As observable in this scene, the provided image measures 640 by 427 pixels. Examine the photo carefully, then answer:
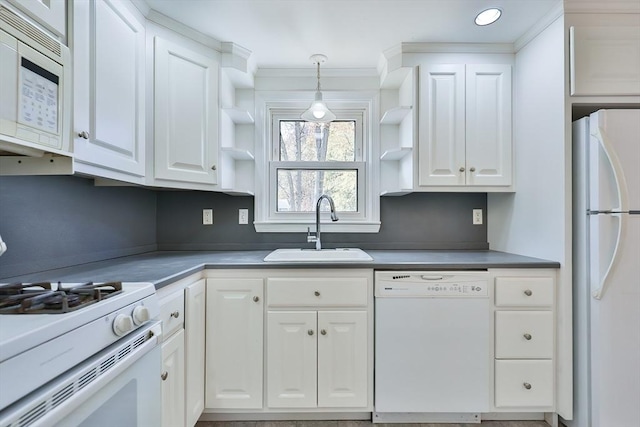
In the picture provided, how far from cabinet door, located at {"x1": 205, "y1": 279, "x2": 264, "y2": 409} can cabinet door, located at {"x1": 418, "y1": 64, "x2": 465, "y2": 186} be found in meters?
1.27

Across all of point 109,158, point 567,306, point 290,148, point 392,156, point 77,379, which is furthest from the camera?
point 290,148

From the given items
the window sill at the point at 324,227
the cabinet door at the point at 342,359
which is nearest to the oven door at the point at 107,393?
the cabinet door at the point at 342,359

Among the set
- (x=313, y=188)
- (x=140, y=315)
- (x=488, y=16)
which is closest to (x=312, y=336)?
(x=140, y=315)

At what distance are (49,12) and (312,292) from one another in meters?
1.51

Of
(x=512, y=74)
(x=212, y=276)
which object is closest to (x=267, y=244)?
(x=212, y=276)

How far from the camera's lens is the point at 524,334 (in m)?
1.67

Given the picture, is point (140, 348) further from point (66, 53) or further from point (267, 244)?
point (267, 244)

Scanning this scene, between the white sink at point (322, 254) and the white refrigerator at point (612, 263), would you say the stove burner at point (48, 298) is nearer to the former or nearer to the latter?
the white sink at point (322, 254)

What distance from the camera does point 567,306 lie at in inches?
63.6

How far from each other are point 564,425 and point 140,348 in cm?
217

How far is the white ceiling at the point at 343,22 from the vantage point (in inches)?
63.5

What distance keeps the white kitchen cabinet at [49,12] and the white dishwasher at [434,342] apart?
1667 millimetres

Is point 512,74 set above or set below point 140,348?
above

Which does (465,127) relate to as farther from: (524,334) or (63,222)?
(63,222)
